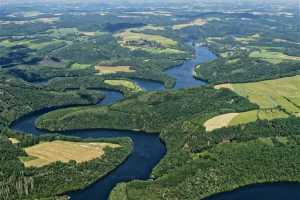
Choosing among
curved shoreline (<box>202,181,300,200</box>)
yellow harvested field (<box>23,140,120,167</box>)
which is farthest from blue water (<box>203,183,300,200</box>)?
yellow harvested field (<box>23,140,120,167</box>)

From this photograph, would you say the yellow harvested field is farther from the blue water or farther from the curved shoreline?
the blue water

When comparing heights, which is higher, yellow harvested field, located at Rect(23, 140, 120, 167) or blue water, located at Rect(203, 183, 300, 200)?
yellow harvested field, located at Rect(23, 140, 120, 167)

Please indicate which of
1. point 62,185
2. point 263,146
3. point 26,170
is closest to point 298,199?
point 263,146

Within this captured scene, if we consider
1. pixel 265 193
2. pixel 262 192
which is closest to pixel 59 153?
pixel 262 192

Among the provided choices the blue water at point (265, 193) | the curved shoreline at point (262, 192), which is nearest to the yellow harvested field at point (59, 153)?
the curved shoreline at point (262, 192)

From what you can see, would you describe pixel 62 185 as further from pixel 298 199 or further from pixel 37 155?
pixel 298 199

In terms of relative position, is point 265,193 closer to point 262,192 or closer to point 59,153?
point 262,192

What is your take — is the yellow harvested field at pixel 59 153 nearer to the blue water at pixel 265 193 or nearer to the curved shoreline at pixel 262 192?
the curved shoreline at pixel 262 192

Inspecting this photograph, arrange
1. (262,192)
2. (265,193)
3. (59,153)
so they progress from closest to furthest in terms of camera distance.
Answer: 1. (265,193)
2. (262,192)
3. (59,153)
